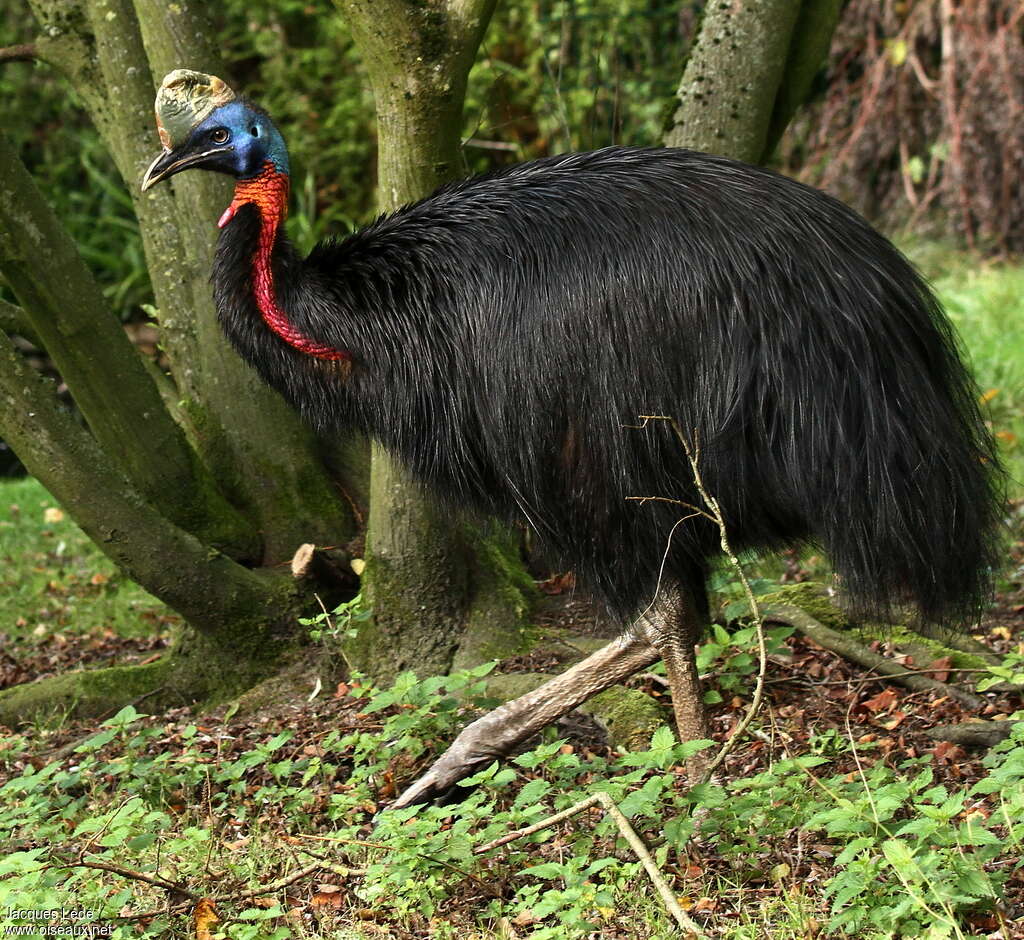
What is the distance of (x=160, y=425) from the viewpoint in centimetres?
419

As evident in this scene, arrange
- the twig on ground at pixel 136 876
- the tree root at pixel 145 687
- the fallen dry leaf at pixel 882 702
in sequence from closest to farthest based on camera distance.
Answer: the twig on ground at pixel 136 876 < the fallen dry leaf at pixel 882 702 < the tree root at pixel 145 687

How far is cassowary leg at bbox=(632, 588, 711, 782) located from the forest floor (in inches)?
6.0

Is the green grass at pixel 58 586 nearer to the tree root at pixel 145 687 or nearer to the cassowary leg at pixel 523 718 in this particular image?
the tree root at pixel 145 687

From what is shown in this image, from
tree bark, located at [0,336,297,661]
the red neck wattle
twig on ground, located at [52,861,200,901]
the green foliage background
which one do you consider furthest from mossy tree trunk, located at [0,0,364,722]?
the green foliage background

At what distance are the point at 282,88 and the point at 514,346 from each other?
7.55m

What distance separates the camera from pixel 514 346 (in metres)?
2.99

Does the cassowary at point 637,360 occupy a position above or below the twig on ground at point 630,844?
above

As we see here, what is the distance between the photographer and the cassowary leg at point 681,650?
128 inches

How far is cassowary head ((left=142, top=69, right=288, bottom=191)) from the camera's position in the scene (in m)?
3.26

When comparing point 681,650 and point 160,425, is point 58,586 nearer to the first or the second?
point 160,425

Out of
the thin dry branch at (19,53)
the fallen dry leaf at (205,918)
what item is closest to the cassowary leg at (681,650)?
the fallen dry leaf at (205,918)

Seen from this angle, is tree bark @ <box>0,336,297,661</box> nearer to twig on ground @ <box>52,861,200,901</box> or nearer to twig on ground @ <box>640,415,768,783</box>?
twig on ground @ <box>52,861,200,901</box>

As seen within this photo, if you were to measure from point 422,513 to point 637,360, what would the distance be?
4.10 feet

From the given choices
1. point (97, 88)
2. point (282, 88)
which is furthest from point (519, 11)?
point (97, 88)
